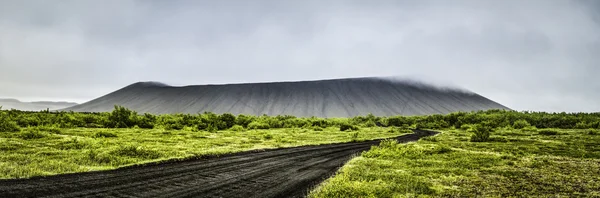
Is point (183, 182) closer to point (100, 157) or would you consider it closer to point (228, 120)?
point (100, 157)

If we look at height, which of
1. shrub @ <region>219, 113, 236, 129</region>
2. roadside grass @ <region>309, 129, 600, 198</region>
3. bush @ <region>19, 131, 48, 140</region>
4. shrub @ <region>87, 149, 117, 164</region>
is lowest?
roadside grass @ <region>309, 129, 600, 198</region>

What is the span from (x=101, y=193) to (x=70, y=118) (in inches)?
1916

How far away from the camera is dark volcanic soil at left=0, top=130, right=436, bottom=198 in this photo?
1021 centimetres

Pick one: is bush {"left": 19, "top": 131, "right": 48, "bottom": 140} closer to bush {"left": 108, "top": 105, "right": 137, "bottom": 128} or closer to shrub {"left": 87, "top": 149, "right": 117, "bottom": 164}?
shrub {"left": 87, "top": 149, "right": 117, "bottom": 164}

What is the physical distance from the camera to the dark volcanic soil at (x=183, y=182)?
1021cm

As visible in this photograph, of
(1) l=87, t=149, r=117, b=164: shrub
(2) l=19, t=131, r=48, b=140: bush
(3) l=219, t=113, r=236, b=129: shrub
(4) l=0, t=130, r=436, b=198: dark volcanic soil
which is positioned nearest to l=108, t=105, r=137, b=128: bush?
(3) l=219, t=113, r=236, b=129: shrub

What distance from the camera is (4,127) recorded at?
30.1 meters

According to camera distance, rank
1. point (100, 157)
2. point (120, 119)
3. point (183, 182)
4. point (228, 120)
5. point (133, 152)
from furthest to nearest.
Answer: point (228, 120), point (120, 119), point (133, 152), point (100, 157), point (183, 182)

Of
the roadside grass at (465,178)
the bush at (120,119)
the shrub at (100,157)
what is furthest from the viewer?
the bush at (120,119)

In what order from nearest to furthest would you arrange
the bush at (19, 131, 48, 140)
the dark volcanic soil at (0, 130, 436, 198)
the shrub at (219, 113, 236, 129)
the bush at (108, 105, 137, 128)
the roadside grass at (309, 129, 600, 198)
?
the dark volcanic soil at (0, 130, 436, 198), the roadside grass at (309, 129, 600, 198), the bush at (19, 131, 48, 140), the bush at (108, 105, 137, 128), the shrub at (219, 113, 236, 129)

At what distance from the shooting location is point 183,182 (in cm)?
1227

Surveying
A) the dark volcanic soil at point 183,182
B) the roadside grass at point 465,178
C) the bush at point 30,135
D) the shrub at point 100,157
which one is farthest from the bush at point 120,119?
the roadside grass at point 465,178

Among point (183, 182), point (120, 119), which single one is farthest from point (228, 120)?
point (183, 182)

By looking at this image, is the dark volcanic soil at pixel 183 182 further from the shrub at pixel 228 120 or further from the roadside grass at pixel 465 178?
the shrub at pixel 228 120
